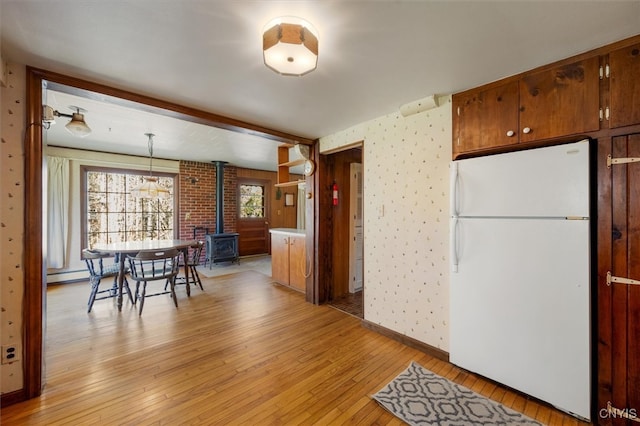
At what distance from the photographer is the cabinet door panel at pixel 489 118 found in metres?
1.90

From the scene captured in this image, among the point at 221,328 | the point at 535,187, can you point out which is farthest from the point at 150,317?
the point at 535,187

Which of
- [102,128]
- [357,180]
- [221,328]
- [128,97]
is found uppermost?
[102,128]

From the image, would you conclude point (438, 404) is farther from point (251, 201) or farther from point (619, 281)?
point (251, 201)

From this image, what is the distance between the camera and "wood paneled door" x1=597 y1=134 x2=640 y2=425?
4.79 ft

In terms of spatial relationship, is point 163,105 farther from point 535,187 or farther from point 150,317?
point 535,187

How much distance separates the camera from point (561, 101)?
1.69 meters

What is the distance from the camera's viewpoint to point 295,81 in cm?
199

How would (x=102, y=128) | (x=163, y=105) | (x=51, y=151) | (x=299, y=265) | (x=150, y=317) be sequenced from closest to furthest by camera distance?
1. (x=163, y=105)
2. (x=150, y=317)
3. (x=102, y=128)
4. (x=299, y=265)
5. (x=51, y=151)

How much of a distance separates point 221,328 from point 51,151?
14.9 ft

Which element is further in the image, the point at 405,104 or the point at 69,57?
the point at 405,104

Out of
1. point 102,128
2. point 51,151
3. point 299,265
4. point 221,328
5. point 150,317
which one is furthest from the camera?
point 51,151

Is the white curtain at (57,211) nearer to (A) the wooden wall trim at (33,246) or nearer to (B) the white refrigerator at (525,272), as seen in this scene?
(A) the wooden wall trim at (33,246)

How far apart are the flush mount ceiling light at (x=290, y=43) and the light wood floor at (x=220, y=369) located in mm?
2131

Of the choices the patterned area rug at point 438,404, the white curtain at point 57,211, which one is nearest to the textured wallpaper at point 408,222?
the patterned area rug at point 438,404
